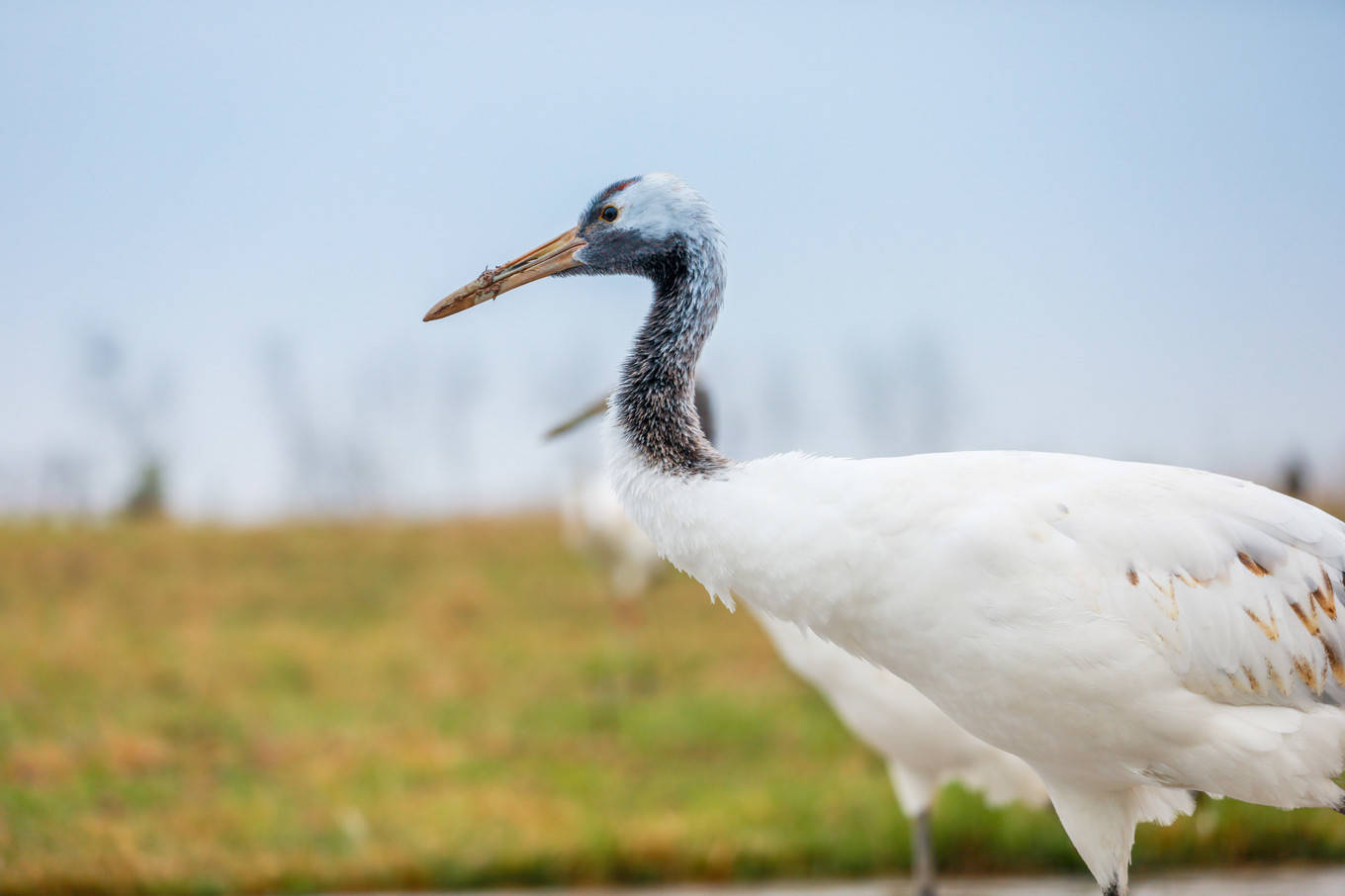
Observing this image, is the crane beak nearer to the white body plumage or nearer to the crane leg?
the white body plumage

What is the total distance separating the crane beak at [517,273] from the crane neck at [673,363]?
0.20 metres

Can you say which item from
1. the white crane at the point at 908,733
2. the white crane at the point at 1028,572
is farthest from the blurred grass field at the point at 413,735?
the white crane at the point at 1028,572

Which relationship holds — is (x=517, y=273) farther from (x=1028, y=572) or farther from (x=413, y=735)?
(x=413, y=735)

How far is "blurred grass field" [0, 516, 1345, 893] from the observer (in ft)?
15.2

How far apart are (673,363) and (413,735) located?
4.64 meters

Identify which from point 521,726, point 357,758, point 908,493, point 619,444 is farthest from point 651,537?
point 521,726

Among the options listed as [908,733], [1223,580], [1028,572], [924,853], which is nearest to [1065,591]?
[1028,572]

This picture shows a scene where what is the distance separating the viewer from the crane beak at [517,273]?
2738mm

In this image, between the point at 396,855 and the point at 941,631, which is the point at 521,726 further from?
the point at 941,631

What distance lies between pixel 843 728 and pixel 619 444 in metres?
4.38

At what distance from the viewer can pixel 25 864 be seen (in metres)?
4.55

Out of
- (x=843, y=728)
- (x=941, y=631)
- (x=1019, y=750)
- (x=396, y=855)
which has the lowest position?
(x=843, y=728)

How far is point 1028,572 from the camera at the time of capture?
2.44 meters

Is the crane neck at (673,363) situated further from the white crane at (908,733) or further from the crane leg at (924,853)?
the crane leg at (924,853)
